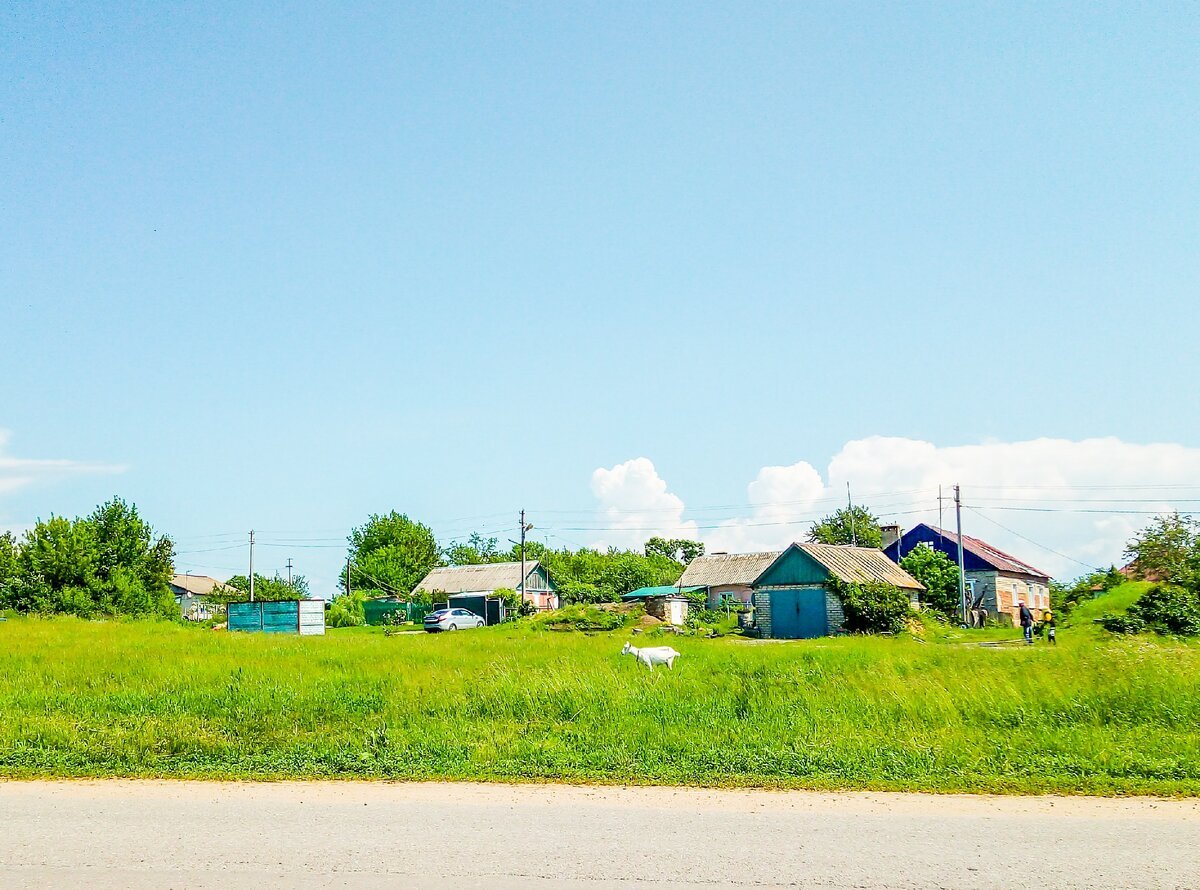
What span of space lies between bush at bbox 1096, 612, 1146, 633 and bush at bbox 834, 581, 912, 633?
814 centimetres

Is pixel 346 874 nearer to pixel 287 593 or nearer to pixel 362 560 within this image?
pixel 287 593

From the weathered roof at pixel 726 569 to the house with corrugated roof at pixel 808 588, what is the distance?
A: 2800 cm

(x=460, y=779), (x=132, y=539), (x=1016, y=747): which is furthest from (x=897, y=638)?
(x=132, y=539)

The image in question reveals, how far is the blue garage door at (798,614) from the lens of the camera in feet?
134

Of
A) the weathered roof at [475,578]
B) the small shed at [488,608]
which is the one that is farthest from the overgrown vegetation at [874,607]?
the weathered roof at [475,578]

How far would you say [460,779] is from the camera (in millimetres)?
9539

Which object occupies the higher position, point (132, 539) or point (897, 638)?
point (132, 539)

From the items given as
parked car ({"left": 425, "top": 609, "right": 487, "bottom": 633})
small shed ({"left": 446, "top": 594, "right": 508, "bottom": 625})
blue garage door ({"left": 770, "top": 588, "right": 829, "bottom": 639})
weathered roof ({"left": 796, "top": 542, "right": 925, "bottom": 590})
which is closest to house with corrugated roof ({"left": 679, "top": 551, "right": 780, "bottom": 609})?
small shed ({"left": 446, "top": 594, "right": 508, "bottom": 625})

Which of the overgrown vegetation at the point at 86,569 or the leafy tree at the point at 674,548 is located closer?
the overgrown vegetation at the point at 86,569

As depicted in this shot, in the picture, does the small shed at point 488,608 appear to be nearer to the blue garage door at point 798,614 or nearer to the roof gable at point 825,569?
the blue garage door at point 798,614

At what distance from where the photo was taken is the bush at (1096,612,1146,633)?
29594 mm

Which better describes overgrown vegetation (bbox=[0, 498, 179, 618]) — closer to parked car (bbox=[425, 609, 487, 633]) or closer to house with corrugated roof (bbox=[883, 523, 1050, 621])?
parked car (bbox=[425, 609, 487, 633])

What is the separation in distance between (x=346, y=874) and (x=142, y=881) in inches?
52.0

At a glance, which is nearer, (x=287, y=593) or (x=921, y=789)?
(x=921, y=789)
